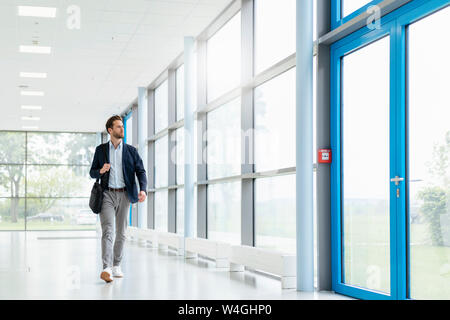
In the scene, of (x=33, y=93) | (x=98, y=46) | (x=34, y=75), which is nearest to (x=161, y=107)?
(x=34, y=75)

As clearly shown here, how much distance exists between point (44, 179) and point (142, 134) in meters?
9.04

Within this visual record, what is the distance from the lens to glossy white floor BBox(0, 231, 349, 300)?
471 centimetres

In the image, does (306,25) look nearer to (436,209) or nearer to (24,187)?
(436,209)

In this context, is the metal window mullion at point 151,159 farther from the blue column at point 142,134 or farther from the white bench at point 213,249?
the white bench at point 213,249

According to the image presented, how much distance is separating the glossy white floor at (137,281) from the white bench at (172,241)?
0.81 metres

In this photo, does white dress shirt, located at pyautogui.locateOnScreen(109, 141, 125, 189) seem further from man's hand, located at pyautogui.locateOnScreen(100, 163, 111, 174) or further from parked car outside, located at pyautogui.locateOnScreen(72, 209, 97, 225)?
parked car outside, located at pyautogui.locateOnScreen(72, 209, 97, 225)

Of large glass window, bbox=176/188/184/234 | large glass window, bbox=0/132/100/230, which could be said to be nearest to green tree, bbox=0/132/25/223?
large glass window, bbox=0/132/100/230

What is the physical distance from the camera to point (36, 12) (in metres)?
7.67

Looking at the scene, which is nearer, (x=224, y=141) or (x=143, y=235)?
(x=224, y=141)

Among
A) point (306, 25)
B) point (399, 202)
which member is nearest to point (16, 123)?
point (306, 25)

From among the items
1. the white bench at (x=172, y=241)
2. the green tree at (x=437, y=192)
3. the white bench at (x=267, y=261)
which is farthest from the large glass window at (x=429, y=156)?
the white bench at (x=172, y=241)

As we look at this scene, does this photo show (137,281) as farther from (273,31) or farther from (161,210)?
(161,210)

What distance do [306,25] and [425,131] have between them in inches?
64.4

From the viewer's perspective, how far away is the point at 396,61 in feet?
13.3
